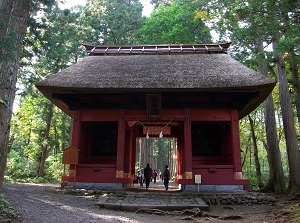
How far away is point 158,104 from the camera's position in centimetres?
1038

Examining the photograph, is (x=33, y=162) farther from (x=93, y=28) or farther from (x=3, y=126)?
(x=3, y=126)

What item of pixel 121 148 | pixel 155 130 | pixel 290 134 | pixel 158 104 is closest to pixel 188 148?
pixel 158 104

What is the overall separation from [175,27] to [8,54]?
17.1 m

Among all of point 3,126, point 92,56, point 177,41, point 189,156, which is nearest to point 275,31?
point 189,156

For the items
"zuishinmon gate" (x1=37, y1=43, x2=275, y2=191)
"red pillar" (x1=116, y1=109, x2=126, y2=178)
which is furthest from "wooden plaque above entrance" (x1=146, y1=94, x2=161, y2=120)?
"red pillar" (x1=116, y1=109, x2=126, y2=178)

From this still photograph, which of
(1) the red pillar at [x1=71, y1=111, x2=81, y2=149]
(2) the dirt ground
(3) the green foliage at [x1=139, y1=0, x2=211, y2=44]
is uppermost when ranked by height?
(3) the green foliage at [x1=139, y1=0, x2=211, y2=44]

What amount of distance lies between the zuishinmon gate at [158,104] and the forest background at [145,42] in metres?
1.44

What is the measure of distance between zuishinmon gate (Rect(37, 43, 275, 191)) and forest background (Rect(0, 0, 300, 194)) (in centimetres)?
144

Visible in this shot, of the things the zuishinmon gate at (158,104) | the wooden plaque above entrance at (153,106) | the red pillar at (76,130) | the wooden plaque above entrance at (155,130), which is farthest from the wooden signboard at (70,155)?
the wooden plaque above entrance at (155,130)

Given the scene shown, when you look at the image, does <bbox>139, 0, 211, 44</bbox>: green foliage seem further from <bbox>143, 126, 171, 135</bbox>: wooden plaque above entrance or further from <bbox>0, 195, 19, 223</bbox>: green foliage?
<bbox>0, 195, 19, 223</bbox>: green foliage

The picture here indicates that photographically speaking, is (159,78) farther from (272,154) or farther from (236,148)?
(272,154)

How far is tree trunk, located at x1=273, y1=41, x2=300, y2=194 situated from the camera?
34.2 ft

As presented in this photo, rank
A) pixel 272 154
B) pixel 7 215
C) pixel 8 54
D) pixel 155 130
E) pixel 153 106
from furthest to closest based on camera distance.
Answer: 1. pixel 155 130
2. pixel 272 154
3. pixel 153 106
4. pixel 7 215
5. pixel 8 54

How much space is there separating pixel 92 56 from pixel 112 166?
21.1 ft
